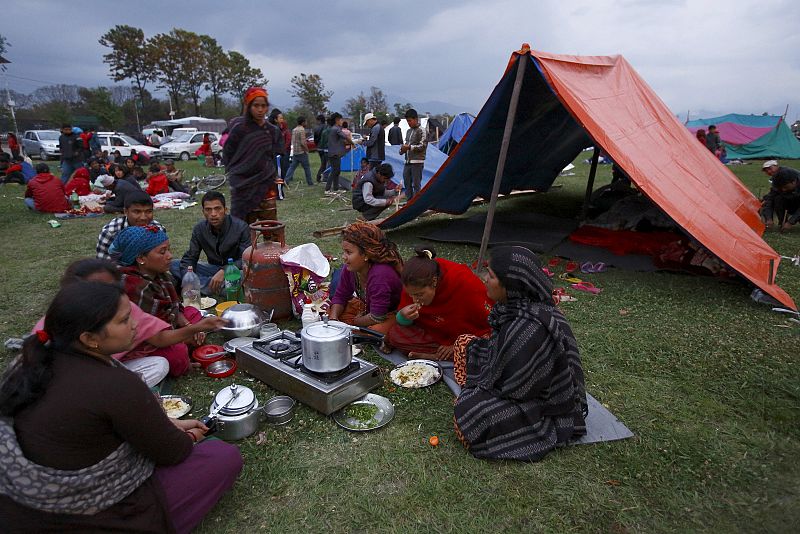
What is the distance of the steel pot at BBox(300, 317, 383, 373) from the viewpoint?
2535 mm

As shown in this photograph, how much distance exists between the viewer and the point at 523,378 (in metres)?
Answer: 2.21

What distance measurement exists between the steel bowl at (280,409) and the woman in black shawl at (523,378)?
39.9 inches

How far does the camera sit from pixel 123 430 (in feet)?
5.29

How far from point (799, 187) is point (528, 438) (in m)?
7.22

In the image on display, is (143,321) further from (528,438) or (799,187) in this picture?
(799,187)

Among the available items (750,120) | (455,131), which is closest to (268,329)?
(455,131)

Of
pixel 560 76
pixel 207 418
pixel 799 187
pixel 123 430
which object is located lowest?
pixel 207 418

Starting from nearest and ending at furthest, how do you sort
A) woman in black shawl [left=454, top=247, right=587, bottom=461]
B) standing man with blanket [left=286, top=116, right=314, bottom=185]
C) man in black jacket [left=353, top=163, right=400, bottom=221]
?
woman in black shawl [left=454, top=247, right=587, bottom=461], man in black jacket [left=353, top=163, right=400, bottom=221], standing man with blanket [left=286, top=116, right=314, bottom=185]

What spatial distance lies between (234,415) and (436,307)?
56.9 inches

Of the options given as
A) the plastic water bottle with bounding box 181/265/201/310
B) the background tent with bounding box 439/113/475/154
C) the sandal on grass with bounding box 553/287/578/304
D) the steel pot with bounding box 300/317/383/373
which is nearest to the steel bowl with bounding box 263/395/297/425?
the steel pot with bounding box 300/317/383/373

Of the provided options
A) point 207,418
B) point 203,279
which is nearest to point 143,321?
point 207,418

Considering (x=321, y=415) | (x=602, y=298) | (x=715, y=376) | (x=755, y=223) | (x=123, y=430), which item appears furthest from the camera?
(x=755, y=223)

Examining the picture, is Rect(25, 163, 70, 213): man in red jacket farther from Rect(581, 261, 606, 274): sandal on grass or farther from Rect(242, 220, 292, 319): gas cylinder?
Rect(581, 261, 606, 274): sandal on grass

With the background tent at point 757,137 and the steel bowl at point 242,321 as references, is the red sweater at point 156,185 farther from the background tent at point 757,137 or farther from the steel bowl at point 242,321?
the background tent at point 757,137
